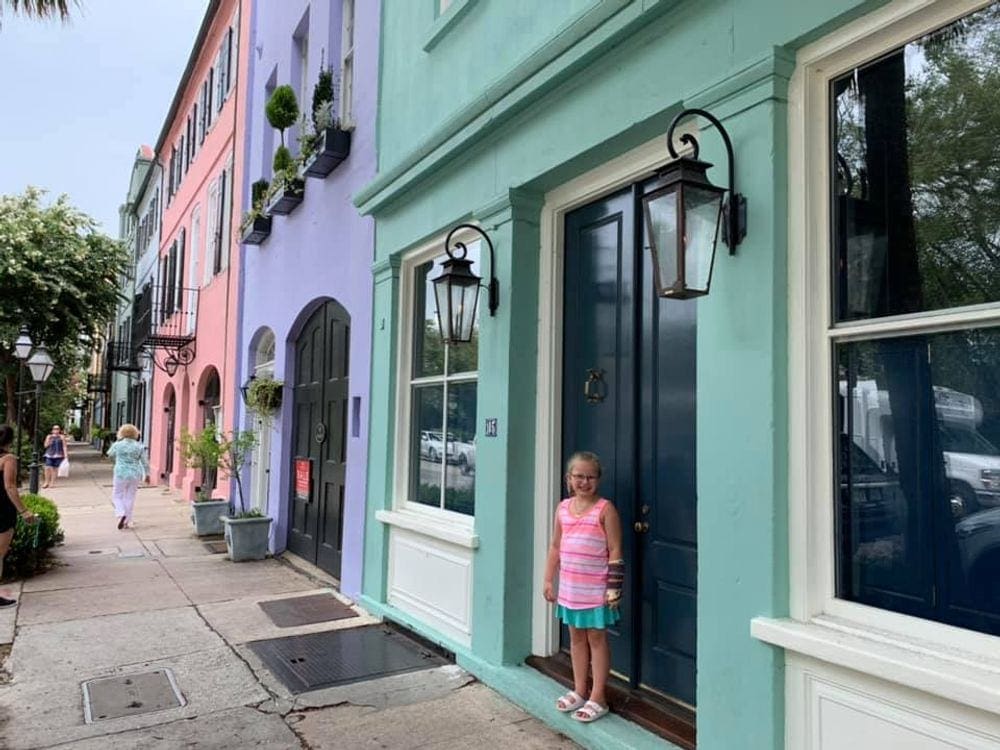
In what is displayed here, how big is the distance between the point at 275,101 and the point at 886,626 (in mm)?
8401

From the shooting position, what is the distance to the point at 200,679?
4629 millimetres

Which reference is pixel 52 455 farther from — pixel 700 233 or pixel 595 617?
pixel 700 233

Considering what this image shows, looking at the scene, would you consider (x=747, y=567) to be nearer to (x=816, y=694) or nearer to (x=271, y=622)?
(x=816, y=694)

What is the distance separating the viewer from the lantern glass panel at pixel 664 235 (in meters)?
2.84

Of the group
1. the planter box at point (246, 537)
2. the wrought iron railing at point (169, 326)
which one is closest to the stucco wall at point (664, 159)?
the planter box at point (246, 537)

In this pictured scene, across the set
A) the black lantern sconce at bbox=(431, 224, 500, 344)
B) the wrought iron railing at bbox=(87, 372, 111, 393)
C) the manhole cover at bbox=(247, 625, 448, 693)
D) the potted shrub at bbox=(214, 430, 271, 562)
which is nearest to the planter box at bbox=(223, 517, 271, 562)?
the potted shrub at bbox=(214, 430, 271, 562)

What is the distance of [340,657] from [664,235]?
370 centimetres

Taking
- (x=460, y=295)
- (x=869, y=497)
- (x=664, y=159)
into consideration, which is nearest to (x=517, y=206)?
(x=460, y=295)

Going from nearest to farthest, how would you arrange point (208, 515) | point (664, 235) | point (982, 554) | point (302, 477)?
point (982, 554), point (664, 235), point (302, 477), point (208, 515)

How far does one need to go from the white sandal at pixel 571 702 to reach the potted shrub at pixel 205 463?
674 centimetres

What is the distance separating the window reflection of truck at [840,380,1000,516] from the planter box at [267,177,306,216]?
7234 mm

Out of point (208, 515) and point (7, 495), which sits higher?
point (7, 495)

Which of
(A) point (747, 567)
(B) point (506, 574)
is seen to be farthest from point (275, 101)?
(A) point (747, 567)

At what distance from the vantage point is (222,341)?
40.7 feet
